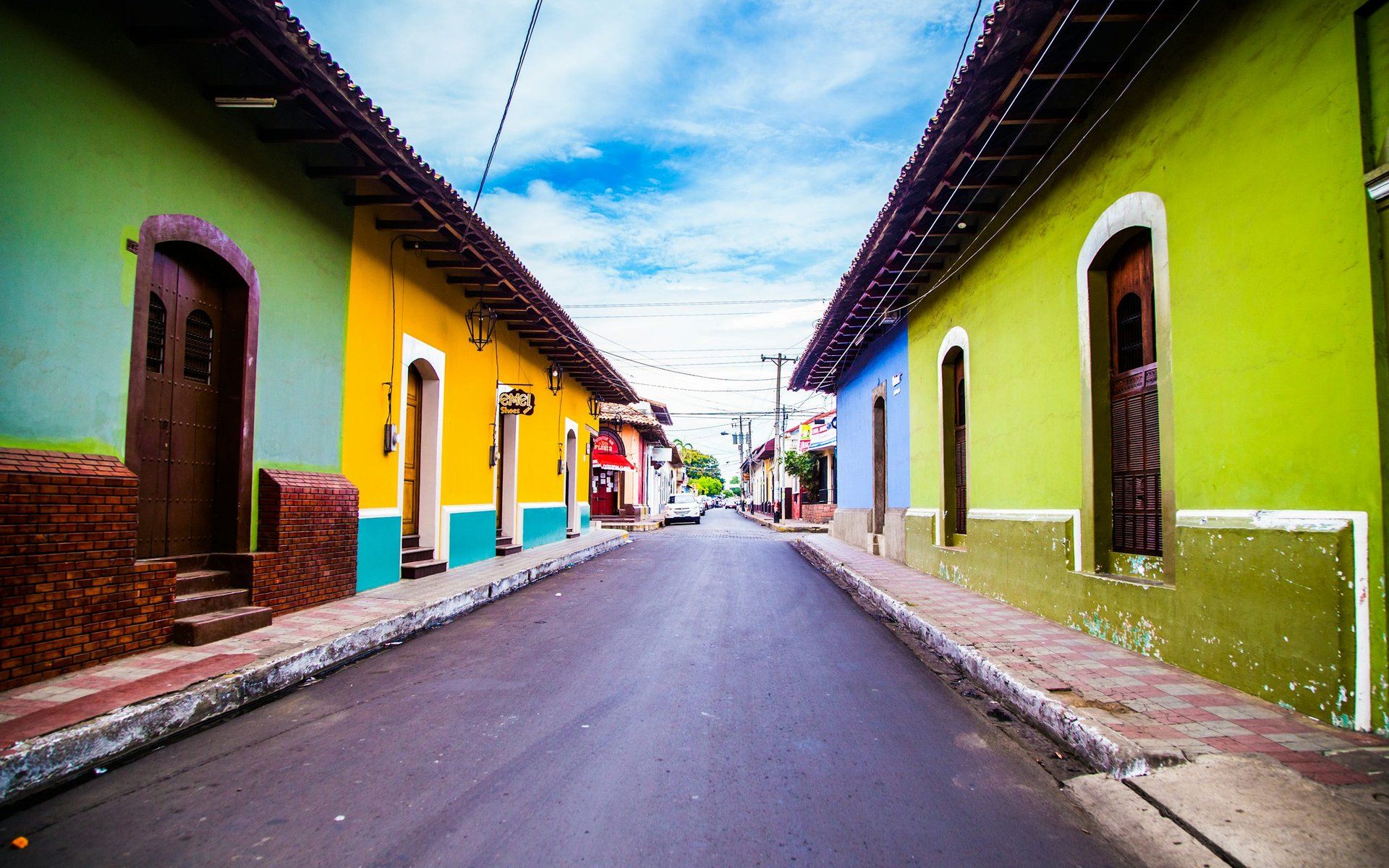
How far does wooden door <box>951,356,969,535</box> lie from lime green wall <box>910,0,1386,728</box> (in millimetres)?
4108

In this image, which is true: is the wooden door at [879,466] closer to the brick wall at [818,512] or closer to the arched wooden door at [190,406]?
the brick wall at [818,512]

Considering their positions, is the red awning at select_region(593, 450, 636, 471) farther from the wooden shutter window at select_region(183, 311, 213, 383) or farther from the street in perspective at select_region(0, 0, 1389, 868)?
the wooden shutter window at select_region(183, 311, 213, 383)

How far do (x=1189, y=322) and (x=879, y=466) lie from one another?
1192 centimetres

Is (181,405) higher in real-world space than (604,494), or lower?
higher

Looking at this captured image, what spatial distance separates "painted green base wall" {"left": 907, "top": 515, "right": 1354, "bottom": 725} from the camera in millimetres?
4012

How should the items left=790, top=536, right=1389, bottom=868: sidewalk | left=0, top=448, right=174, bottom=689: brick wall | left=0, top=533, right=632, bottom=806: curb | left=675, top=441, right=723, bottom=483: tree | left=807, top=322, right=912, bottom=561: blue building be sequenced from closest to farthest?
left=790, top=536, right=1389, bottom=868: sidewalk → left=0, top=533, right=632, bottom=806: curb → left=0, top=448, right=174, bottom=689: brick wall → left=807, top=322, right=912, bottom=561: blue building → left=675, top=441, right=723, bottom=483: tree

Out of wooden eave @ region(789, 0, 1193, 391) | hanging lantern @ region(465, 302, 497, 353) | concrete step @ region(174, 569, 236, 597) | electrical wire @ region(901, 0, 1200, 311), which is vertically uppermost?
wooden eave @ region(789, 0, 1193, 391)

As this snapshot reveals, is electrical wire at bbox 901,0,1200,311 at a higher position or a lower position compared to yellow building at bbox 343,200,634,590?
higher

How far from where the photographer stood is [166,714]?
418 centimetres

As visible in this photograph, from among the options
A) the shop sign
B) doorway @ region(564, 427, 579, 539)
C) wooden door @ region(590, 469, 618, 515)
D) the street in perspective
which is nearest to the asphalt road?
the street in perspective

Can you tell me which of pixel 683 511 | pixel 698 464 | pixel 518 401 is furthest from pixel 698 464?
pixel 518 401

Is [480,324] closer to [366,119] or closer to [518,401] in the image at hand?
[518,401]

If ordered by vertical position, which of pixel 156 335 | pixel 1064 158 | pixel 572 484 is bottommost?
pixel 572 484

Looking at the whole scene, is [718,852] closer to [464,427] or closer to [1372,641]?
[1372,641]
